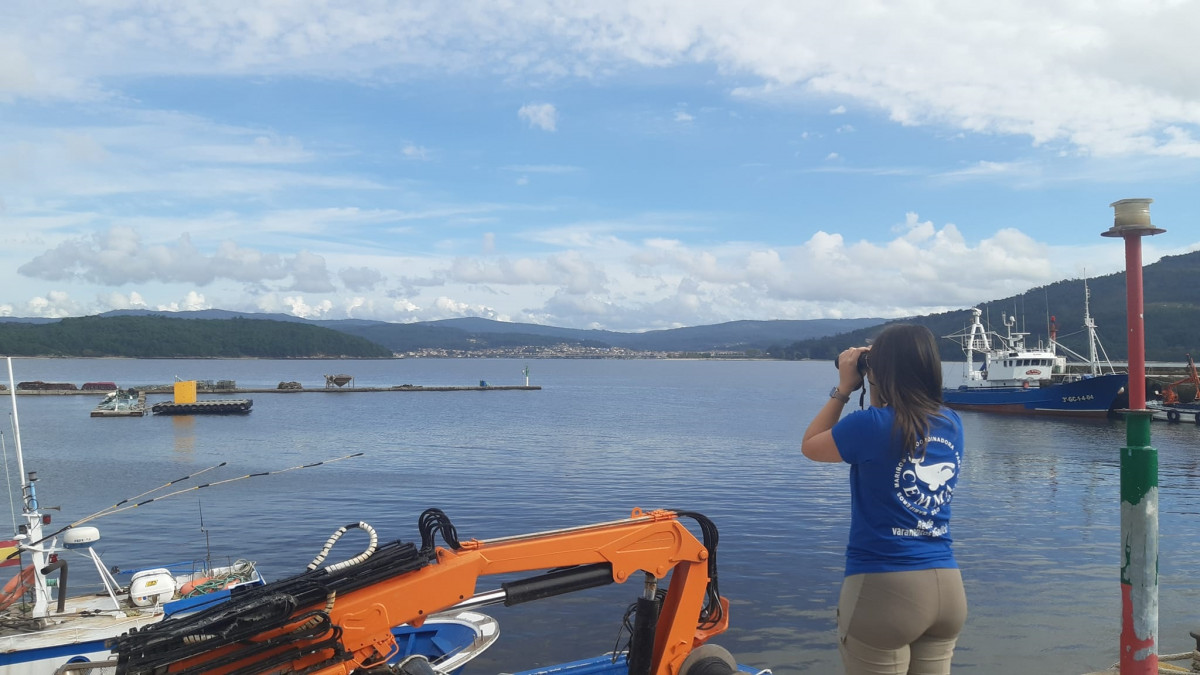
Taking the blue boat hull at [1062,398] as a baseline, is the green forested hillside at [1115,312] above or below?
above

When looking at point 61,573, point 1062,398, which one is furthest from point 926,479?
point 1062,398

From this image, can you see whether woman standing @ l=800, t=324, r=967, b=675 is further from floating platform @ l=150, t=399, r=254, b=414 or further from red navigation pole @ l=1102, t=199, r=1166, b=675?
floating platform @ l=150, t=399, r=254, b=414

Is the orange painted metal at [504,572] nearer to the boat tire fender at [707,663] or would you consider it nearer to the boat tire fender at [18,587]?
the boat tire fender at [707,663]

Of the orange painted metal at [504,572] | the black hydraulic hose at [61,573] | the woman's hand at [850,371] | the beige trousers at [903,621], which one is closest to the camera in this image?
the beige trousers at [903,621]

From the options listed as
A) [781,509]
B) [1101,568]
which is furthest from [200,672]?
[781,509]

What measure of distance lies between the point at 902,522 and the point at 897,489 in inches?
5.6

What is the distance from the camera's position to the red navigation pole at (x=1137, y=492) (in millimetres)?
5094

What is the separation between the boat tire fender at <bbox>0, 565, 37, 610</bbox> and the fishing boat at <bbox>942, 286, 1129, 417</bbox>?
61.4m

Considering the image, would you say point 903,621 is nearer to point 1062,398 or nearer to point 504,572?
point 504,572

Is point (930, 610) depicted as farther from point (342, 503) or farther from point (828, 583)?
point (342, 503)

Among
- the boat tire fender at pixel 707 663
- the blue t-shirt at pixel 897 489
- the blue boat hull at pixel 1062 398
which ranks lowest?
the blue boat hull at pixel 1062 398

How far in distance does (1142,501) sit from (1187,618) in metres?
10.9

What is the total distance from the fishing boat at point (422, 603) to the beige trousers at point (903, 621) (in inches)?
71.9

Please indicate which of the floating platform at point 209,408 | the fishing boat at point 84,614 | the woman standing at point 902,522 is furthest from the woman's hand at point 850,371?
the floating platform at point 209,408
